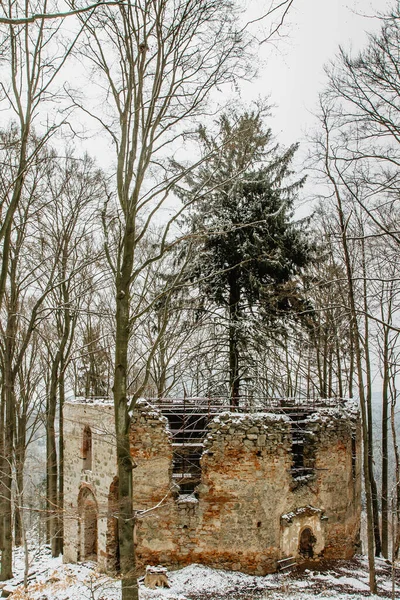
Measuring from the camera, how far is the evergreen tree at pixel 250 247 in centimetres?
1311

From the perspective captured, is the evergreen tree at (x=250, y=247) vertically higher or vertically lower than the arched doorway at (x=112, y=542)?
higher

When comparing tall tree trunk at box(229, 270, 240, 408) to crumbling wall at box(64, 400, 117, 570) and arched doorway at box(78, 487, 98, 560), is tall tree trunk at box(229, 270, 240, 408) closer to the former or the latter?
crumbling wall at box(64, 400, 117, 570)

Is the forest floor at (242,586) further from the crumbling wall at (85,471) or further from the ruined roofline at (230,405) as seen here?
the ruined roofline at (230,405)

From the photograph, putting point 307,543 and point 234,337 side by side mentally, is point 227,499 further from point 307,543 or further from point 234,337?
point 234,337

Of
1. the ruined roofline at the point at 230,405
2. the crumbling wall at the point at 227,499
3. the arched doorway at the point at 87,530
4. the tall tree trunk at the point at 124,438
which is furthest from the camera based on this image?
the arched doorway at the point at 87,530

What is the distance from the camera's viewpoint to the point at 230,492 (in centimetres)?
1046

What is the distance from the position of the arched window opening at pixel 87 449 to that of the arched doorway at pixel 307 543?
570 centimetres

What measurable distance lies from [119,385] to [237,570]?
6212mm

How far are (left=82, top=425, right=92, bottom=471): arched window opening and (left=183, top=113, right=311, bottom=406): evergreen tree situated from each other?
407 centimetres

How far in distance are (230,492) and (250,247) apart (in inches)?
Answer: 253

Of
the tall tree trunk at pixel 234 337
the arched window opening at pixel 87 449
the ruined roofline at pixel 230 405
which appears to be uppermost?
the tall tree trunk at pixel 234 337

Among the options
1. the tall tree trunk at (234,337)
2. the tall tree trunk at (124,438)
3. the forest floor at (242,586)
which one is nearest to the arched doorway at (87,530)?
the forest floor at (242,586)

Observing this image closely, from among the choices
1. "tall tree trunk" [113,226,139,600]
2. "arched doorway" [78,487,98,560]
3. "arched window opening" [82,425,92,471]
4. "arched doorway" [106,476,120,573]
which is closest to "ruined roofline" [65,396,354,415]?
"arched window opening" [82,425,92,471]

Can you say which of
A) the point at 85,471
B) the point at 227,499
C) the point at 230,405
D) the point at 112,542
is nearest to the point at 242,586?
the point at 227,499
